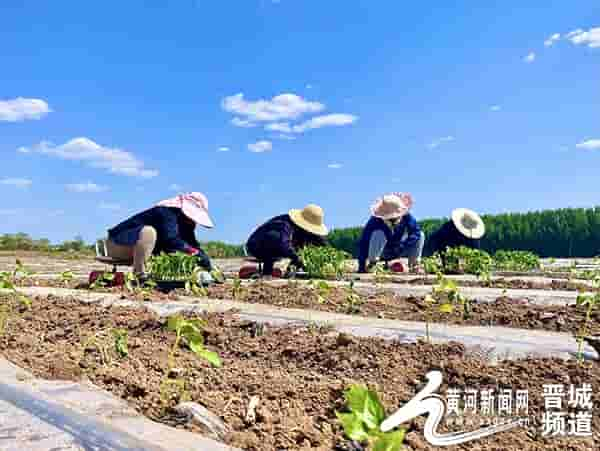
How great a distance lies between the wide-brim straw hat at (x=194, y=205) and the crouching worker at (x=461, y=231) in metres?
4.33

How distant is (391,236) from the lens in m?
8.71

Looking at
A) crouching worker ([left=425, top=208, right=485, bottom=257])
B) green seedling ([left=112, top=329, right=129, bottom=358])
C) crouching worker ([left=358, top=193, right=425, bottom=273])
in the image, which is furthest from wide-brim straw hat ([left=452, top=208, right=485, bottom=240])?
green seedling ([left=112, top=329, right=129, bottom=358])

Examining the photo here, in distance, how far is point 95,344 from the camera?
279cm

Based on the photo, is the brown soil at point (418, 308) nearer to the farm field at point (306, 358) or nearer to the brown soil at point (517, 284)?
the farm field at point (306, 358)

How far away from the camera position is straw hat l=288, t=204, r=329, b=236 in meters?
7.61

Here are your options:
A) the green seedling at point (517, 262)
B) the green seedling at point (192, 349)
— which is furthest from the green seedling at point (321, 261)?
the green seedling at point (192, 349)

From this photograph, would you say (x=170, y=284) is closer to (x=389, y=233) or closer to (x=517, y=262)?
(x=389, y=233)

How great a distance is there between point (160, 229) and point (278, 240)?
1.61 metres

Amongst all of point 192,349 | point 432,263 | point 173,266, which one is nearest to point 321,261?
point 432,263

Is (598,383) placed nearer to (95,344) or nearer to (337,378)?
(337,378)

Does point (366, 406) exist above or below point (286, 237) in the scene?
below

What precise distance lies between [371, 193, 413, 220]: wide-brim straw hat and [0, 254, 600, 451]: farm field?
4144 mm

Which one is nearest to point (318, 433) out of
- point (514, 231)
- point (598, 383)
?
point (598, 383)

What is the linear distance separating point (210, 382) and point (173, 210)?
4.41 meters
